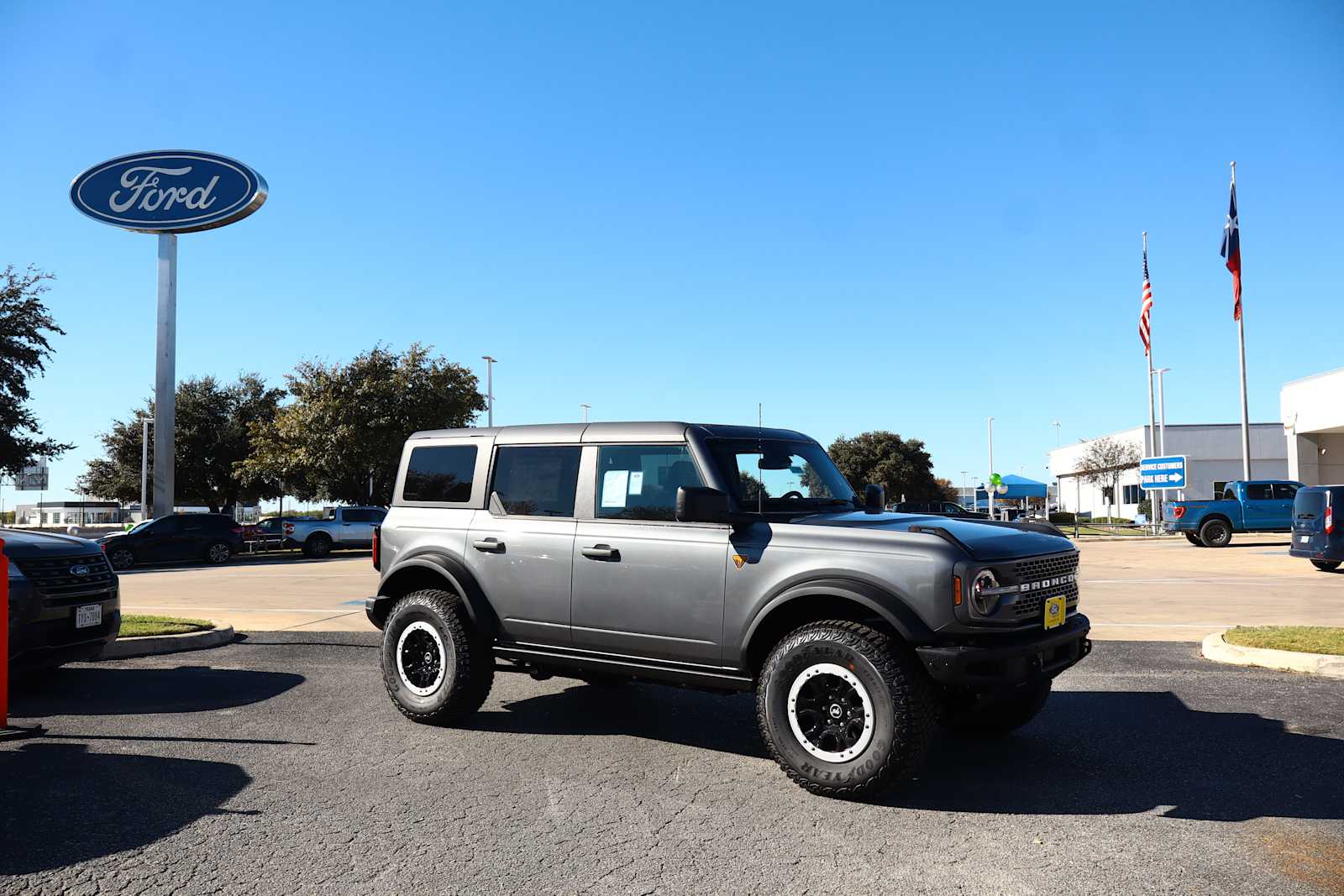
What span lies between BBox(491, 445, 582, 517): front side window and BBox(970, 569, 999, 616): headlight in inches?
98.2

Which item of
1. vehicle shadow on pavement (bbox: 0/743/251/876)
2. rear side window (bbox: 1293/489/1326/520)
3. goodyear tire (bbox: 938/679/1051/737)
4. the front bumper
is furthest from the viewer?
rear side window (bbox: 1293/489/1326/520)

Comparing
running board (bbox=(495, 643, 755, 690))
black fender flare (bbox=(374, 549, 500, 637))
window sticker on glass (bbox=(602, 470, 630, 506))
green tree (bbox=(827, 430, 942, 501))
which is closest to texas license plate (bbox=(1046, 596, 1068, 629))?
running board (bbox=(495, 643, 755, 690))

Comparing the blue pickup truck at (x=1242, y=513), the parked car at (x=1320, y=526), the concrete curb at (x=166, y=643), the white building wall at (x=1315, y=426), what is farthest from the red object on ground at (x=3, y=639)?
the white building wall at (x=1315, y=426)

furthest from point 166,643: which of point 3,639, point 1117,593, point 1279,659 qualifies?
point 1117,593

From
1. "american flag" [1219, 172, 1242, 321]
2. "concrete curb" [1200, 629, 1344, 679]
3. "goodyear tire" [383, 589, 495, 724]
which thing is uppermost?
"american flag" [1219, 172, 1242, 321]

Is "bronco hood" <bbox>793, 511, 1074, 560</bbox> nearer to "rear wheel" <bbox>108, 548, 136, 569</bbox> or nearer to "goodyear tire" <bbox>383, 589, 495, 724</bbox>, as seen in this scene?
"goodyear tire" <bbox>383, 589, 495, 724</bbox>

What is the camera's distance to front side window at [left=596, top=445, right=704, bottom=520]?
18.0 feet

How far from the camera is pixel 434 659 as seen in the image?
6.18 metres

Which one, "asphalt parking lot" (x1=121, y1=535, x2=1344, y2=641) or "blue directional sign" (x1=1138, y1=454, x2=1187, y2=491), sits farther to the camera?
"blue directional sign" (x1=1138, y1=454, x2=1187, y2=491)

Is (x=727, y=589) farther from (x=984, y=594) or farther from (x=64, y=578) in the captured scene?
(x=64, y=578)

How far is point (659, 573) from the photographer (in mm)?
5316

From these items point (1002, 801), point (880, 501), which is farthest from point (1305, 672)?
point (1002, 801)

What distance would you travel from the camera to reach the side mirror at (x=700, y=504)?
492 centimetres

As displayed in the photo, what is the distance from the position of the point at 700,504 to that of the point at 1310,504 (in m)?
16.9
